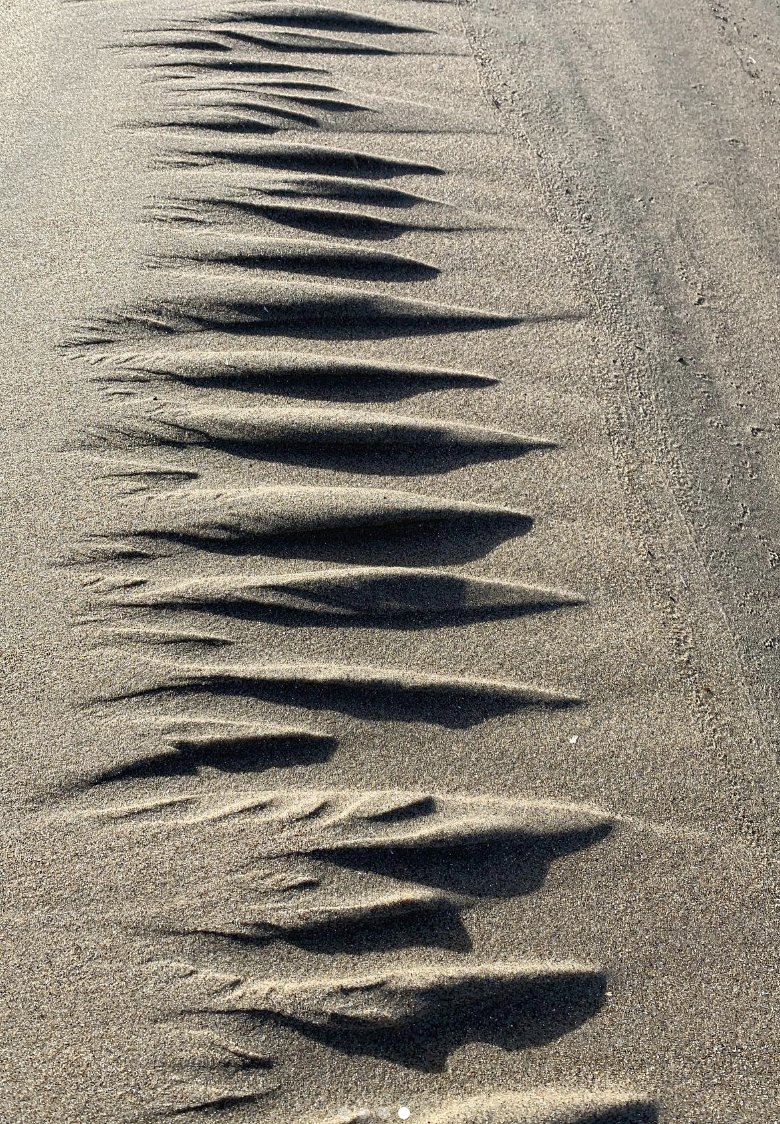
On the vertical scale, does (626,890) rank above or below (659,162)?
below

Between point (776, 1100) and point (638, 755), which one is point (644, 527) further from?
point (776, 1100)

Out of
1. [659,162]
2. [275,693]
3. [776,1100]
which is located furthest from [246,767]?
[659,162]

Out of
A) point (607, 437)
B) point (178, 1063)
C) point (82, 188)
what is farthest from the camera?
point (82, 188)

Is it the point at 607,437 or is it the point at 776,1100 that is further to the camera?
the point at 607,437

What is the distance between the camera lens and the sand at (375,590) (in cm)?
154

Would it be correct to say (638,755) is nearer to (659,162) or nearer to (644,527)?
(644,527)

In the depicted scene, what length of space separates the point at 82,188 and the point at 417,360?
1166 millimetres

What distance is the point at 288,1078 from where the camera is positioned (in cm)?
147

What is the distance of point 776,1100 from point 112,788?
129 centimetres

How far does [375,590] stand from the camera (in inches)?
79.4

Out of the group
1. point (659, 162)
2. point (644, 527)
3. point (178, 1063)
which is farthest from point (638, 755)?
point (659, 162)

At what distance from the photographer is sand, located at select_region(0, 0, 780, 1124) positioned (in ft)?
5.05

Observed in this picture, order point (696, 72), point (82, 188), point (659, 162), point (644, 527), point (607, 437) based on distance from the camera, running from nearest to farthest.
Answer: point (644, 527), point (607, 437), point (82, 188), point (659, 162), point (696, 72)

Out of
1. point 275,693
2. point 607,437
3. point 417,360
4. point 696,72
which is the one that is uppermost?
point 696,72
